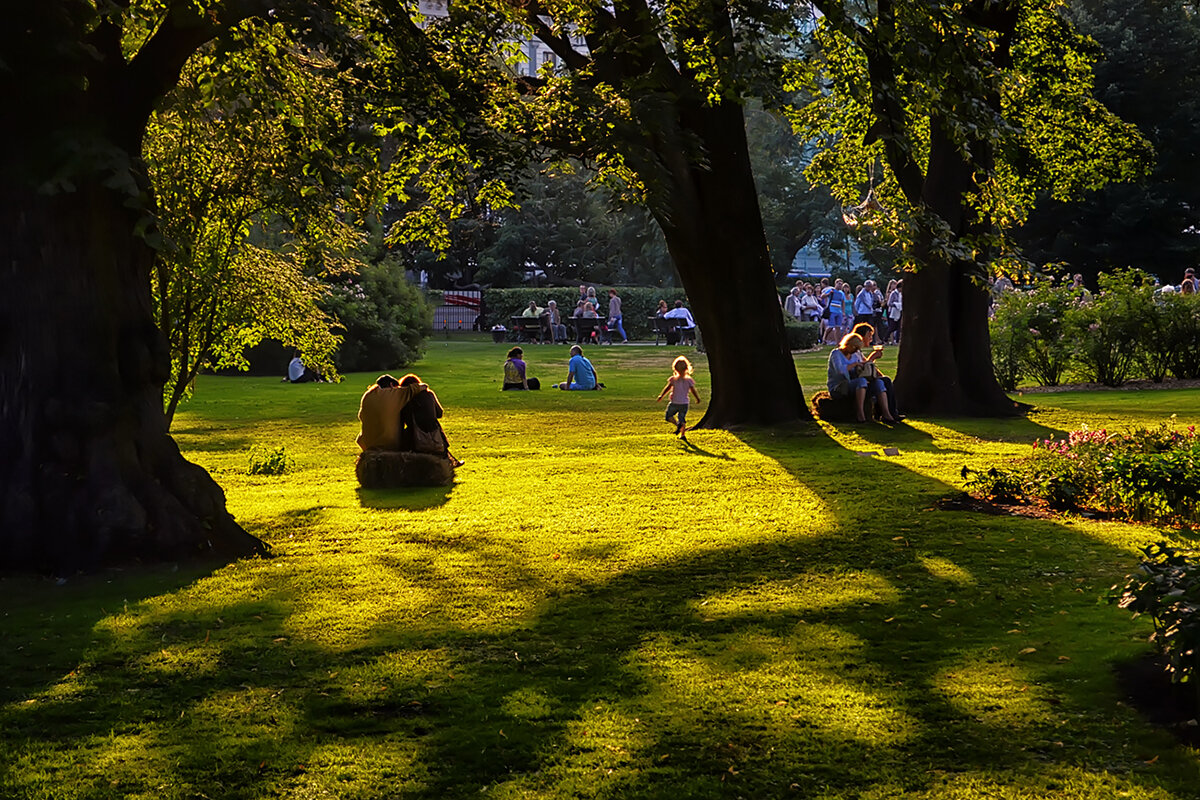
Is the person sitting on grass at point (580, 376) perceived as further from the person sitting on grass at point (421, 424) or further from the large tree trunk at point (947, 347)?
the person sitting on grass at point (421, 424)

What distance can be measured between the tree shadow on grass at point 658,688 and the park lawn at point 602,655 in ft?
0.07

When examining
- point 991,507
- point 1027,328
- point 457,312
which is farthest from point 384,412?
point 457,312

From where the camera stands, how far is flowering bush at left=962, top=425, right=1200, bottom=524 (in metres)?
9.99

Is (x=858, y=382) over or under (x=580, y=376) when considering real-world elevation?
over

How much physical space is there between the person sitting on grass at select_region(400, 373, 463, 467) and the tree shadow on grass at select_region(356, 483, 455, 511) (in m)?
0.47

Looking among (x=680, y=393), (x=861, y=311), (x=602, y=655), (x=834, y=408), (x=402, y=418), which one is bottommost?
(x=602, y=655)

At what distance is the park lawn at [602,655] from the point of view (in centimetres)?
505

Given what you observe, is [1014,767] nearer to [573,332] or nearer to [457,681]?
[457,681]

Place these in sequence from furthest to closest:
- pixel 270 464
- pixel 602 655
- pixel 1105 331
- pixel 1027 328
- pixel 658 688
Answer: pixel 1027 328, pixel 1105 331, pixel 270 464, pixel 602 655, pixel 658 688

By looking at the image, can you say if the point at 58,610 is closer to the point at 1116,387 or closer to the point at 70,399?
the point at 70,399

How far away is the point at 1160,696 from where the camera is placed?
5.72 m

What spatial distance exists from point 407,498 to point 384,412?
130 centimetres

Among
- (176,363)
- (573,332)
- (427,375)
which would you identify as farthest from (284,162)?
(573,332)

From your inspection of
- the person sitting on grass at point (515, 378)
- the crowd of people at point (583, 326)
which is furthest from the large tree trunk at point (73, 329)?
the crowd of people at point (583, 326)
